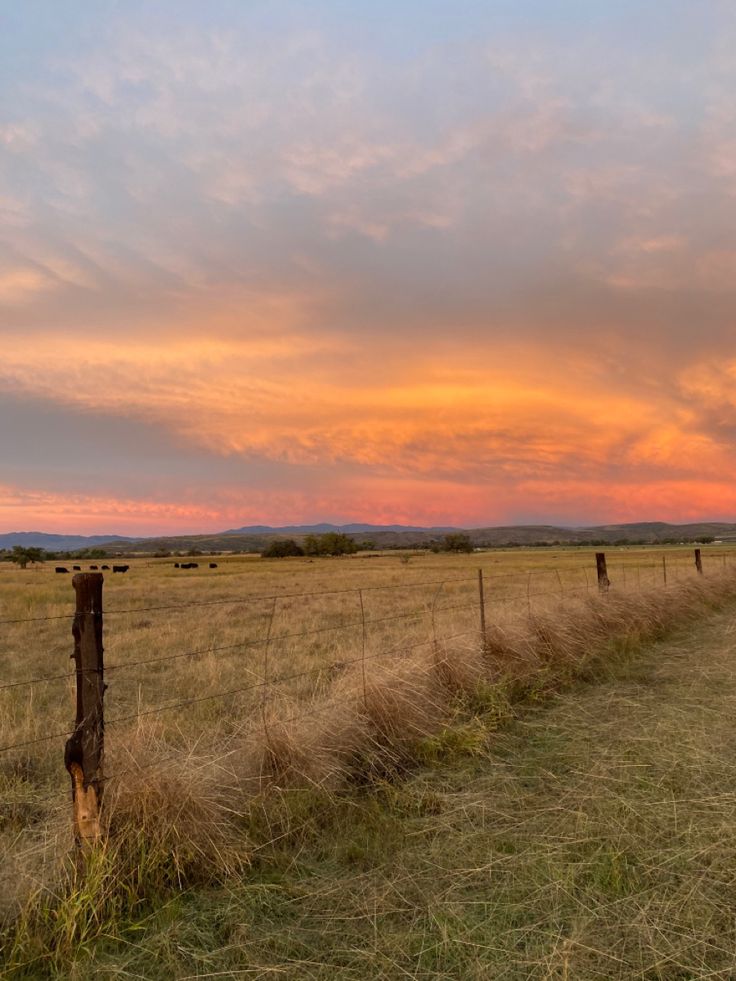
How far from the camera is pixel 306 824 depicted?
15.9ft

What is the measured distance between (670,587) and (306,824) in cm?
1283

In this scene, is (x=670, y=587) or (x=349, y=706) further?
(x=670, y=587)

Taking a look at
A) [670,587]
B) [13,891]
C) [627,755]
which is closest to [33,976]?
[13,891]

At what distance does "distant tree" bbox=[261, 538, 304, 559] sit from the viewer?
95125 millimetres

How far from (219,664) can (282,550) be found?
84921mm

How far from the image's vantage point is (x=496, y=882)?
13.5ft

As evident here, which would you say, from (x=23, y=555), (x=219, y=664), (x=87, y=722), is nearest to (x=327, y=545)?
(x=23, y=555)

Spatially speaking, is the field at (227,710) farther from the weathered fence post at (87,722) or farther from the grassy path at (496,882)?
the grassy path at (496,882)

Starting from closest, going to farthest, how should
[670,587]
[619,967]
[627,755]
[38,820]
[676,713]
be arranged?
[619,967] → [38,820] → [627,755] → [676,713] → [670,587]

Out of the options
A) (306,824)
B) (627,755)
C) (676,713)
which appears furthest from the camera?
(676,713)

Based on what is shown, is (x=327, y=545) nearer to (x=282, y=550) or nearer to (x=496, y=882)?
(x=282, y=550)

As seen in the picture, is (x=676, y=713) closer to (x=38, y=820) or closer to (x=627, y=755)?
(x=627, y=755)

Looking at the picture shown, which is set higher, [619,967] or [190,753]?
[190,753]

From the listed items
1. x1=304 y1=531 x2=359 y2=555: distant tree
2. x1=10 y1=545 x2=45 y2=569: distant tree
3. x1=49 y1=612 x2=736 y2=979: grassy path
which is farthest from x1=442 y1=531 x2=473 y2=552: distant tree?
x1=49 y1=612 x2=736 y2=979: grassy path
